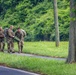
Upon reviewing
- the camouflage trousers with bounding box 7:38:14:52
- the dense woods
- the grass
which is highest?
the dense woods

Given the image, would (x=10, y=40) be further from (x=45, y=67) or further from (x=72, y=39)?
(x=45, y=67)

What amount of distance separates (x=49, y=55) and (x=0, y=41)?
18.4ft

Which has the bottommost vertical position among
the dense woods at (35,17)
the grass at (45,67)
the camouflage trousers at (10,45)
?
the grass at (45,67)

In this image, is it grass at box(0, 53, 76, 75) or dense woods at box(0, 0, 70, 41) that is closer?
grass at box(0, 53, 76, 75)

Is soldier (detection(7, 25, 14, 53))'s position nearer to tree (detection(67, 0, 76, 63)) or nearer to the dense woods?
tree (detection(67, 0, 76, 63))

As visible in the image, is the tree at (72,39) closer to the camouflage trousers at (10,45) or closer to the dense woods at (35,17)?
the camouflage trousers at (10,45)

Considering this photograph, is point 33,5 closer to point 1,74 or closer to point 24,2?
point 24,2

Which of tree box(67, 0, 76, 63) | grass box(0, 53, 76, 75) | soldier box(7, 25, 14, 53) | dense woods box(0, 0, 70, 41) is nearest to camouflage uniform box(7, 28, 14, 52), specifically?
soldier box(7, 25, 14, 53)

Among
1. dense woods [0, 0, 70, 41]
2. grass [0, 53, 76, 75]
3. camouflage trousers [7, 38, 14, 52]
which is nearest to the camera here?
grass [0, 53, 76, 75]

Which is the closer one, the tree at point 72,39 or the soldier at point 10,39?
the tree at point 72,39


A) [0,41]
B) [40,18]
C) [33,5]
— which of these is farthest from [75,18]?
[33,5]

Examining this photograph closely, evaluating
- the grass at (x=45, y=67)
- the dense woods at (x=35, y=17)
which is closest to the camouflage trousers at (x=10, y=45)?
the grass at (x=45, y=67)

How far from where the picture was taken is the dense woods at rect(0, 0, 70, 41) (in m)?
45.7

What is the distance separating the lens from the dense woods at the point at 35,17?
150 feet
